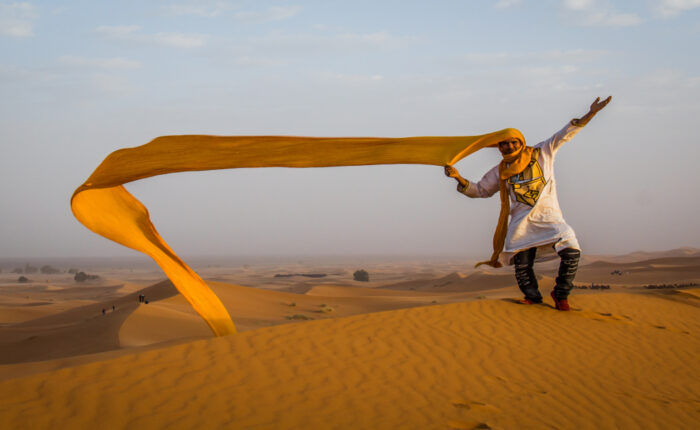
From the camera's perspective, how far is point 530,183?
6.86m

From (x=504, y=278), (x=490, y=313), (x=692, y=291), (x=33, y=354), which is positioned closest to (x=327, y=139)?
(x=490, y=313)

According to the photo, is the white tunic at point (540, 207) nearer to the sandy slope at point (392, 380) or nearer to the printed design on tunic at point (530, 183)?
the printed design on tunic at point (530, 183)

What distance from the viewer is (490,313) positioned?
7105 millimetres

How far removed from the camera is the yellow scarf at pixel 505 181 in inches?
265

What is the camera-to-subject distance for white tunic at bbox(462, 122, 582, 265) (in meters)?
6.82

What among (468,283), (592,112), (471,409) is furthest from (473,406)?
(468,283)

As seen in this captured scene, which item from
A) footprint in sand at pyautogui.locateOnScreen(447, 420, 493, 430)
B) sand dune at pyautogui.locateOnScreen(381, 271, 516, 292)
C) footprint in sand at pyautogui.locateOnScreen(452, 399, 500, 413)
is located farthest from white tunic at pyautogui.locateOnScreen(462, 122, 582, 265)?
sand dune at pyautogui.locateOnScreen(381, 271, 516, 292)

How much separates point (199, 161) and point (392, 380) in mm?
3038

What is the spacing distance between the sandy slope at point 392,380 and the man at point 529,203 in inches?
33.1

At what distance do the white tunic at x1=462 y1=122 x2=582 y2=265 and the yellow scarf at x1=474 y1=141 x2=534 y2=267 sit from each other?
9cm

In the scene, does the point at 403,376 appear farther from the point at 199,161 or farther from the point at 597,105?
the point at 597,105

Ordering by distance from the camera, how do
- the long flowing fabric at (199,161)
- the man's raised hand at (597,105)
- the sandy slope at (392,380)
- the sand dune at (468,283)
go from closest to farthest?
the sandy slope at (392,380)
the long flowing fabric at (199,161)
the man's raised hand at (597,105)
the sand dune at (468,283)

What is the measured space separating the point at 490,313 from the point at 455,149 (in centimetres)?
251

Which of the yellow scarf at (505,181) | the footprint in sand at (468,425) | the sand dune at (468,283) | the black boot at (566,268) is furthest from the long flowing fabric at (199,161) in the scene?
the sand dune at (468,283)
